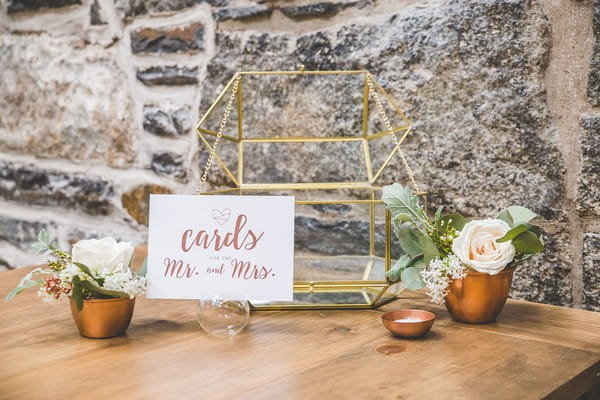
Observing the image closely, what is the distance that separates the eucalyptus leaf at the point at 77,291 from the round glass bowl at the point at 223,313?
17cm

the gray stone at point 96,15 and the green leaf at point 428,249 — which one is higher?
the gray stone at point 96,15

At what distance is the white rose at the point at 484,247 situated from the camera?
94 cm

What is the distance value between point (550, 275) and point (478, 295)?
1.12 ft

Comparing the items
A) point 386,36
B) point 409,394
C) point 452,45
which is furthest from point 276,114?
point 409,394

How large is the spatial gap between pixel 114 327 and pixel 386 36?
0.85 meters

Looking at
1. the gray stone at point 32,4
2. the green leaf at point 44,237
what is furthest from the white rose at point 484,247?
the gray stone at point 32,4

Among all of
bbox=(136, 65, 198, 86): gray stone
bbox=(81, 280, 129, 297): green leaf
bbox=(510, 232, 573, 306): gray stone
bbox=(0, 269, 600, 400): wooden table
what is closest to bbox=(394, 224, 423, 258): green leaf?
bbox=(0, 269, 600, 400): wooden table

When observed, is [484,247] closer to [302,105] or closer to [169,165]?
[302,105]

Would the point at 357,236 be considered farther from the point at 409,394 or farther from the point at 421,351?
the point at 409,394

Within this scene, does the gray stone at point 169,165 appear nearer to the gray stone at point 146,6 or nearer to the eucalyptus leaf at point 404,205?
the gray stone at point 146,6

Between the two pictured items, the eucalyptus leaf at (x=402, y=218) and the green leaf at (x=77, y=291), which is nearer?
the green leaf at (x=77, y=291)

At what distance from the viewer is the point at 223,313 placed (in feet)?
3.06

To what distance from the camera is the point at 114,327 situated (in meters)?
0.93

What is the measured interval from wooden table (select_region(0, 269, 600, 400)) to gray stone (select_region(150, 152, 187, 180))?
2.39 feet
